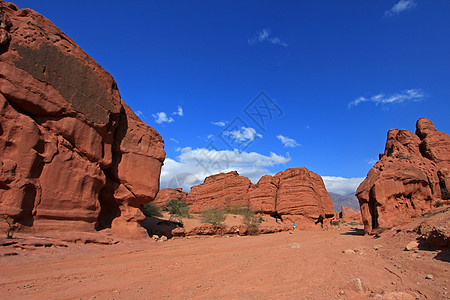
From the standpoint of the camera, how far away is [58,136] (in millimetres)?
8430

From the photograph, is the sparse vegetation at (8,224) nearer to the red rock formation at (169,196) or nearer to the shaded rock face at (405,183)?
the shaded rock face at (405,183)

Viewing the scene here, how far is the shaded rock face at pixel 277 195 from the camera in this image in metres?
23.1

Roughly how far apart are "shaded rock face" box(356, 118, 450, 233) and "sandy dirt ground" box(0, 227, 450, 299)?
796 centimetres

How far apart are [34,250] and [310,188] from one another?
867 inches

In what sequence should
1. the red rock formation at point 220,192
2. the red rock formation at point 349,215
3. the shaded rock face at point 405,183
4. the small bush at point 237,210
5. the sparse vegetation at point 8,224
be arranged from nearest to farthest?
the sparse vegetation at point 8,224
the shaded rock face at point 405,183
the small bush at point 237,210
the red rock formation at point 220,192
the red rock formation at point 349,215

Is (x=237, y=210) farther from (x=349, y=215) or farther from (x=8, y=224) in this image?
(x=349, y=215)

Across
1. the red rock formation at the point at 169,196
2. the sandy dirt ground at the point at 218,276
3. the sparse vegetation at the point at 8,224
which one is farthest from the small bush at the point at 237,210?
the sparse vegetation at the point at 8,224

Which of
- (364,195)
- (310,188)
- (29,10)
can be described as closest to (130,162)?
(29,10)

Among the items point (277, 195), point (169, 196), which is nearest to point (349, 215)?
point (277, 195)

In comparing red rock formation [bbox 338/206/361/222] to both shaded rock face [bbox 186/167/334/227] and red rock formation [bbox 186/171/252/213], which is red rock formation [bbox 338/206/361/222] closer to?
shaded rock face [bbox 186/167/334/227]

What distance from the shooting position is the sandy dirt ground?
395cm

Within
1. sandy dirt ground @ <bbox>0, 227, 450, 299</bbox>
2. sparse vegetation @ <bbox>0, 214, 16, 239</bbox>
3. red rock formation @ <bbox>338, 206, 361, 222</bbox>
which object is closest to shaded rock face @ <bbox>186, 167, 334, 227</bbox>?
sandy dirt ground @ <bbox>0, 227, 450, 299</bbox>

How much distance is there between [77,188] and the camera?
8578 millimetres

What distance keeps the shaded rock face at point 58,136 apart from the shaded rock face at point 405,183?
12.8 metres
